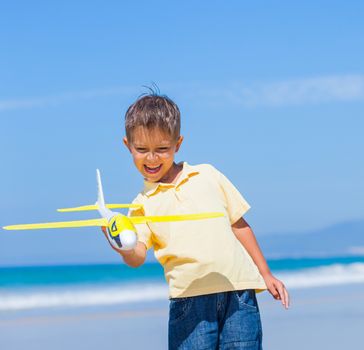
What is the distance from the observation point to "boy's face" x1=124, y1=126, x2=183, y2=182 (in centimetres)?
339

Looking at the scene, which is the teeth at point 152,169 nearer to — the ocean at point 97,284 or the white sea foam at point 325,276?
the ocean at point 97,284

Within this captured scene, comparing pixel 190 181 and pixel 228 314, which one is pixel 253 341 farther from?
pixel 190 181

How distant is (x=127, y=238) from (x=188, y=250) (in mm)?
472

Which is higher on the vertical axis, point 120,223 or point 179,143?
point 179,143

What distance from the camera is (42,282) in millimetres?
17000

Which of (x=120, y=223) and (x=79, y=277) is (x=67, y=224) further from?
(x=79, y=277)

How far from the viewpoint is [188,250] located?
11.0 feet

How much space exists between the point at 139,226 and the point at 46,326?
5.66 m

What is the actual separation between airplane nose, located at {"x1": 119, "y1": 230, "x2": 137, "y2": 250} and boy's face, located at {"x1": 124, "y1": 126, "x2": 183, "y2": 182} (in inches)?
20.7

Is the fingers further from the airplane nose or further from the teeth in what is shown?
the airplane nose

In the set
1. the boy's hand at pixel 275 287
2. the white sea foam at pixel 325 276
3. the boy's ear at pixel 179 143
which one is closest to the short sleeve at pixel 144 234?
the boy's ear at pixel 179 143

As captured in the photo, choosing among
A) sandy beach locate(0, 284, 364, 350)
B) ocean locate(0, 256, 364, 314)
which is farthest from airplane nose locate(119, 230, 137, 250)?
ocean locate(0, 256, 364, 314)

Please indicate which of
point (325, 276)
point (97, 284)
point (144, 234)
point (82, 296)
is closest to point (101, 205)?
point (144, 234)

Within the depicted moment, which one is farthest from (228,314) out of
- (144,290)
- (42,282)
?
(42,282)
